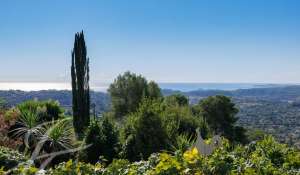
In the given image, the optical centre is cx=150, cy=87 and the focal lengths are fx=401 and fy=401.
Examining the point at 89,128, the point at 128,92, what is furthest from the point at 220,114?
the point at 89,128

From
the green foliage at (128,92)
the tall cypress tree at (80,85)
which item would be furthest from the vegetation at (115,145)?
the green foliage at (128,92)

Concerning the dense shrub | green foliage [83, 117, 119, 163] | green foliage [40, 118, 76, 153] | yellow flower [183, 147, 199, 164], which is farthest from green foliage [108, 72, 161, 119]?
yellow flower [183, 147, 199, 164]

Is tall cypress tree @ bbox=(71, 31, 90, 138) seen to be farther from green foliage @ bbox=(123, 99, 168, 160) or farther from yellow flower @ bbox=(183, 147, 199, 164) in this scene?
yellow flower @ bbox=(183, 147, 199, 164)

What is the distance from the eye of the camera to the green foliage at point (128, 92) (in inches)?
1221

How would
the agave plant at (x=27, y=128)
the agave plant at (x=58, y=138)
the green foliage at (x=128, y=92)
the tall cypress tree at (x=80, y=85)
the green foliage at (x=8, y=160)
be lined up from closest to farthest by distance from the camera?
the green foliage at (x=8, y=160) → the agave plant at (x=58, y=138) → the agave plant at (x=27, y=128) → the tall cypress tree at (x=80, y=85) → the green foliage at (x=128, y=92)

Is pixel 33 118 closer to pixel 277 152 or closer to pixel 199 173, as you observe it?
pixel 277 152

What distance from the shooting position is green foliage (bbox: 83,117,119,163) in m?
12.0

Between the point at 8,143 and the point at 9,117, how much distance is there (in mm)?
2399

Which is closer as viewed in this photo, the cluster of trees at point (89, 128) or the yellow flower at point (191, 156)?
the yellow flower at point (191, 156)

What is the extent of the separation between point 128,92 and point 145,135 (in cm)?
1853

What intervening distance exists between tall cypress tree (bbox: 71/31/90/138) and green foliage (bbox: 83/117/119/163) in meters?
4.23

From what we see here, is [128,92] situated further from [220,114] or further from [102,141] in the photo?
[102,141]

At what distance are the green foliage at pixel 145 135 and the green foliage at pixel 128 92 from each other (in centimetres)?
1721

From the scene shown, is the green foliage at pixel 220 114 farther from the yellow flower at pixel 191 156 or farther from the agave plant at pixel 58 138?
the yellow flower at pixel 191 156
